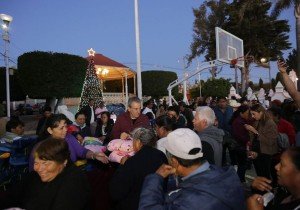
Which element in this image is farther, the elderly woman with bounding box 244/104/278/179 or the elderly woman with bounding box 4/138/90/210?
the elderly woman with bounding box 244/104/278/179

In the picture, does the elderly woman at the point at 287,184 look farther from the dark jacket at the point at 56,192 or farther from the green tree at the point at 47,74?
the green tree at the point at 47,74

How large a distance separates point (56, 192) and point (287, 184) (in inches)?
69.0

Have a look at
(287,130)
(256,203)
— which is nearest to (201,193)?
(256,203)

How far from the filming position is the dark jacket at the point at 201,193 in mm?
2215

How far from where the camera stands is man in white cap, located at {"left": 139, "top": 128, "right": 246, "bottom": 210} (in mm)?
2230

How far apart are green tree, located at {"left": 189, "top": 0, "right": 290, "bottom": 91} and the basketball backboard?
14.0 m

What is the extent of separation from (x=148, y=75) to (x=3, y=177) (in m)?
34.5

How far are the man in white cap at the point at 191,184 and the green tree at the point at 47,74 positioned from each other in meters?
22.6

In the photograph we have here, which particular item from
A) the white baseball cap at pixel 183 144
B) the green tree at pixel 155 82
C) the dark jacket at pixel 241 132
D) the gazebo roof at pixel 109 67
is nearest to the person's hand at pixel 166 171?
the white baseball cap at pixel 183 144

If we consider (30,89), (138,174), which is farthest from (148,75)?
(138,174)

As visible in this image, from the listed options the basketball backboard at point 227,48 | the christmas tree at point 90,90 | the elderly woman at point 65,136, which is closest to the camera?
the elderly woman at point 65,136

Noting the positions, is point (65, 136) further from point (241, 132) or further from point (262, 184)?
point (241, 132)

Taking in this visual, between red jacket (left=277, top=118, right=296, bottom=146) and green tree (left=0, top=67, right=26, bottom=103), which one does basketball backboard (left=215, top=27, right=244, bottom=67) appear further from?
green tree (left=0, top=67, right=26, bottom=103)

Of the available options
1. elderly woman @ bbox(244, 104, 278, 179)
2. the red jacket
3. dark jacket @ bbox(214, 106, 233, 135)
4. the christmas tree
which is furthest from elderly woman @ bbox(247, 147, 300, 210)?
the christmas tree
